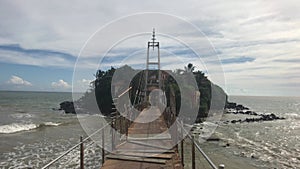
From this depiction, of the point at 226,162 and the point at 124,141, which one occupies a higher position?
the point at 124,141

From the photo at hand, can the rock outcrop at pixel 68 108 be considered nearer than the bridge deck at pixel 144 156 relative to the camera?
No

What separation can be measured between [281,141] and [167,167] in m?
21.0

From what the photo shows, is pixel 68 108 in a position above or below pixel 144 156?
below

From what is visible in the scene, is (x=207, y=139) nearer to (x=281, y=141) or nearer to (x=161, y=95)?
(x=161, y=95)

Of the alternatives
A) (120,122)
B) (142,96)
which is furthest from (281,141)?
(120,122)

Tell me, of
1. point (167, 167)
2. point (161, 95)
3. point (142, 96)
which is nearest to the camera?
point (167, 167)

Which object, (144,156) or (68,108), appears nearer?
(144,156)

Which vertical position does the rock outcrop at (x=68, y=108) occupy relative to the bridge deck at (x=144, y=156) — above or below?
below

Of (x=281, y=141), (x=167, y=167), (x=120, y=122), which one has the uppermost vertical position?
(x=120, y=122)

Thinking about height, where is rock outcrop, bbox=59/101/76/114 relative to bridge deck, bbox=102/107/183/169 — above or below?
below

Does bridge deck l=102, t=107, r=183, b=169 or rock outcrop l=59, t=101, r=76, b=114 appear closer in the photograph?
bridge deck l=102, t=107, r=183, b=169

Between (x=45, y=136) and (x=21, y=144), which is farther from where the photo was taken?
(x=45, y=136)

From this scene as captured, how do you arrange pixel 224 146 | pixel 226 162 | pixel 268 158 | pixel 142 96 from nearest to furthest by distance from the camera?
pixel 226 162, pixel 268 158, pixel 224 146, pixel 142 96

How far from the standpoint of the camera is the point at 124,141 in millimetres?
6227
